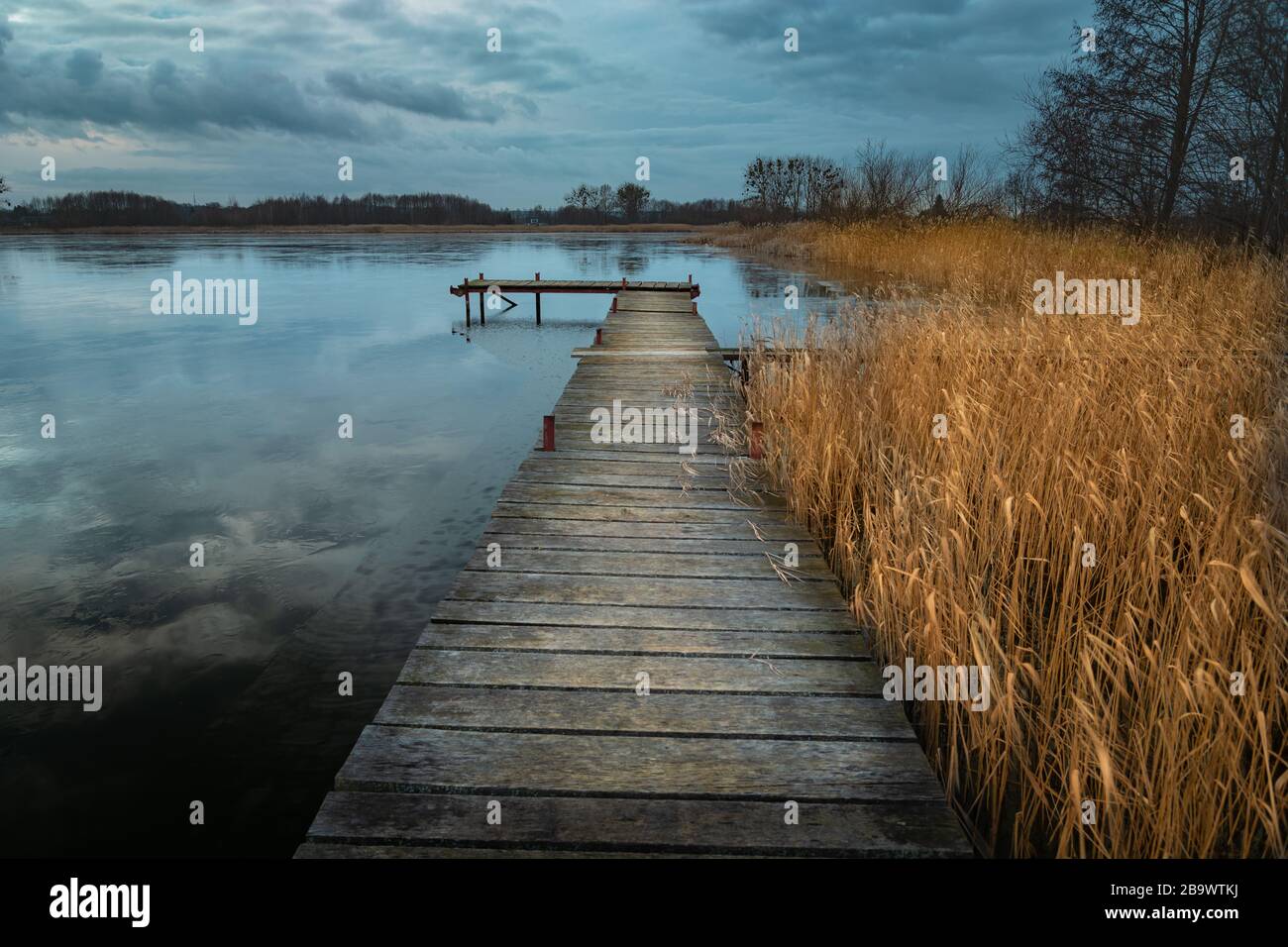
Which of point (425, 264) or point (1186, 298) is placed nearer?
point (1186, 298)

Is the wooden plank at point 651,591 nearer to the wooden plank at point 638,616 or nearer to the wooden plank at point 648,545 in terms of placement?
the wooden plank at point 638,616

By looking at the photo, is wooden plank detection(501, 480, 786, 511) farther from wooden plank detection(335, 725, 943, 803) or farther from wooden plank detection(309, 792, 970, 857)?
wooden plank detection(309, 792, 970, 857)

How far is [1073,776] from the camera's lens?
6.33 ft

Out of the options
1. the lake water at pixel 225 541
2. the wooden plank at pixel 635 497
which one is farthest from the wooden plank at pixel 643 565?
the lake water at pixel 225 541

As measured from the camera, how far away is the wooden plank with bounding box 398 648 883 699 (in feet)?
8.78

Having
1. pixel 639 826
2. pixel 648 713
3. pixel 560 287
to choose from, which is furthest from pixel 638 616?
pixel 560 287

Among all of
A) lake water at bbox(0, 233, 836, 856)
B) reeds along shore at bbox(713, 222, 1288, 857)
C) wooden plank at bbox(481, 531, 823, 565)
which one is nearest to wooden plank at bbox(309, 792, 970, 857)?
reeds along shore at bbox(713, 222, 1288, 857)

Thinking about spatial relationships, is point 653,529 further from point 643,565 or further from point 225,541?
point 225,541

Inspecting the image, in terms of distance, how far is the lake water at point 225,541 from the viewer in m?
3.17

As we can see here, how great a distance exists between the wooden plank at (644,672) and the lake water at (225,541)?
0.89 m

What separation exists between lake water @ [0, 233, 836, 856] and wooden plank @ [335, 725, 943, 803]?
1.03m

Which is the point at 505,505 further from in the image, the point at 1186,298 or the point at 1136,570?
the point at 1186,298
